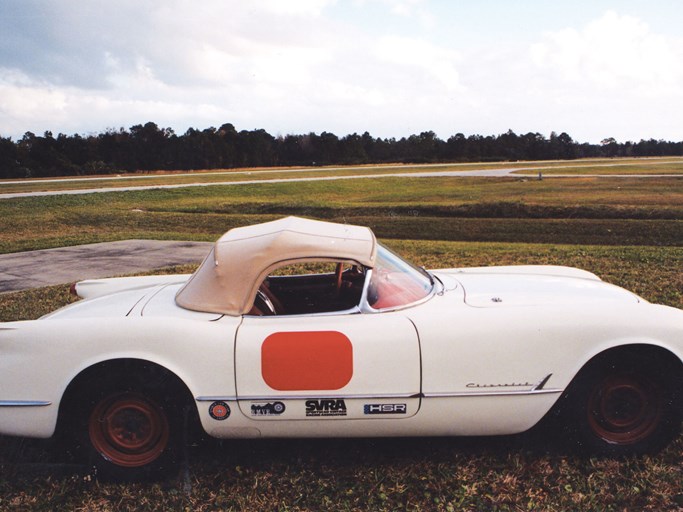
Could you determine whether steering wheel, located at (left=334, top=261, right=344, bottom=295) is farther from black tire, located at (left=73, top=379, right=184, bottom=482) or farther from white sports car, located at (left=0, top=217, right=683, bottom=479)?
black tire, located at (left=73, top=379, right=184, bottom=482)

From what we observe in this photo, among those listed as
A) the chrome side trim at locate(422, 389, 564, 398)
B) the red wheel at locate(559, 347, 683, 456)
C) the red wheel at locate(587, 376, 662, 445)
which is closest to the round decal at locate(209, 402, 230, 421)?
the chrome side trim at locate(422, 389, 564, 398)

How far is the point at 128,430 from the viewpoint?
3.02 m

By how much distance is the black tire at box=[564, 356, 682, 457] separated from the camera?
297 cm

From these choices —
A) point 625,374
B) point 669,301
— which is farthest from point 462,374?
point 669,301

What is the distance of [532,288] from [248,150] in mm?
65573

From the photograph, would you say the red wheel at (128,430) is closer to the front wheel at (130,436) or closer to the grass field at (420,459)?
the front wheel at (130,436)

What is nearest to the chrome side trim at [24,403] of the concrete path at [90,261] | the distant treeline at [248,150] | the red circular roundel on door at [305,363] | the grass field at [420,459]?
the grass field at [420,459]

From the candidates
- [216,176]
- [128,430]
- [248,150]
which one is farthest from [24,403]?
[248,150]

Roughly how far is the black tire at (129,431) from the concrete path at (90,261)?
18.3 feet

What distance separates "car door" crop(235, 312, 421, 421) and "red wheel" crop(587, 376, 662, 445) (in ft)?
3.29

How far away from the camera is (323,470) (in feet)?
10.2

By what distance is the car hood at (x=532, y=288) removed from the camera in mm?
3232

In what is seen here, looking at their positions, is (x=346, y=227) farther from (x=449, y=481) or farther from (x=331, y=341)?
(x=449, y=481)

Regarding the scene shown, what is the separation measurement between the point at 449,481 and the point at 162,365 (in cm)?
163
